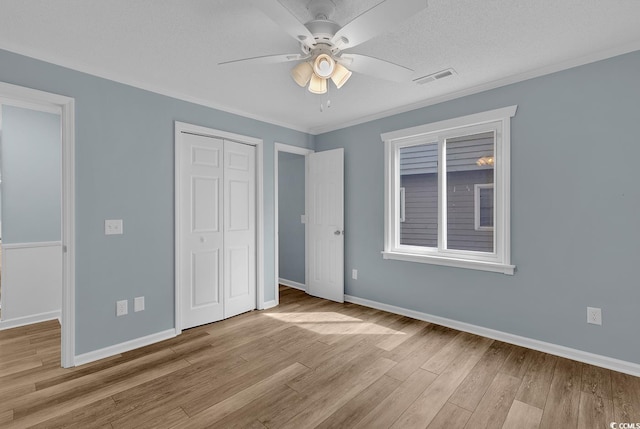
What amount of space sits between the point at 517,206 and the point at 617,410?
1.59 m

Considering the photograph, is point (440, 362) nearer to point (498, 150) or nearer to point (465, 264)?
point (465, 264)

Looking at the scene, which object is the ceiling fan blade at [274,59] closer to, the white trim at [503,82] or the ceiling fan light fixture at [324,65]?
the ceiling fan light fixture at [324,65]

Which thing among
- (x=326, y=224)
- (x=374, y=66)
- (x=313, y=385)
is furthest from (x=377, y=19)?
(x=326, y=224)

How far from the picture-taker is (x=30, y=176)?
3500mm

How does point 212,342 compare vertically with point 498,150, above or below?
below

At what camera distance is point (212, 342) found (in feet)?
9.64

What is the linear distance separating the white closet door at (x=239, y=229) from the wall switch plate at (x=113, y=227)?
1104 mm

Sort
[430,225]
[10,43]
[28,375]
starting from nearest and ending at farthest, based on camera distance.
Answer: [10,43] < [28,375] < [430,225]

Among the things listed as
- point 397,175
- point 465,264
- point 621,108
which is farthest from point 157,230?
point 621,108

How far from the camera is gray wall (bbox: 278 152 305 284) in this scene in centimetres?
492

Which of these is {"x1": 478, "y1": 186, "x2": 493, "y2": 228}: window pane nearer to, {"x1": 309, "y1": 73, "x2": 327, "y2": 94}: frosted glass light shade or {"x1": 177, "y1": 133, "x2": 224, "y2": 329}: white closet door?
{"x1": 309, "y1": 73, "x2": 327, "y2": 94}: frosted glass light shade

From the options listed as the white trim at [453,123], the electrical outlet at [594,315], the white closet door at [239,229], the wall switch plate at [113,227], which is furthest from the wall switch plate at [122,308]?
the electrical outlet at [594,315]

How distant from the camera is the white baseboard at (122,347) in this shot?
8.29 ft

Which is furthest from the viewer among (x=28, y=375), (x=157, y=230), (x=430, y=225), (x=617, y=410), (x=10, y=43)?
(x=430, y=225)
